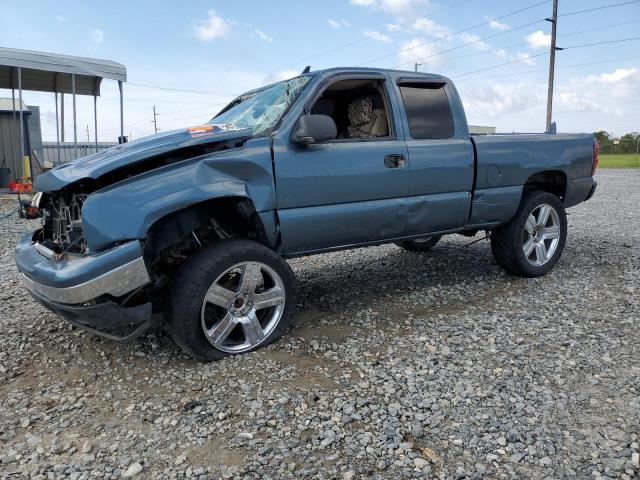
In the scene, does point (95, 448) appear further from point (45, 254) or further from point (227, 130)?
point (227, 130)

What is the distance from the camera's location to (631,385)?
313 cm

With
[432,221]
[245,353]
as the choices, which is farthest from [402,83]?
[245,353]

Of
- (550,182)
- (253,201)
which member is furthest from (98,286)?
(550,182)

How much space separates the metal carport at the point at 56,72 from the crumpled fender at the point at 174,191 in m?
7.12

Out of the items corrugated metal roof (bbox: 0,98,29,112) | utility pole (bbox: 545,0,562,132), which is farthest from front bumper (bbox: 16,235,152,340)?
utility pole (bbox: 545,0,562,132)

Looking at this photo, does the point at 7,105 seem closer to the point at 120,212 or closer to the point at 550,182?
the point at 120,212

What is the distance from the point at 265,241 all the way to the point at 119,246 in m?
1.05

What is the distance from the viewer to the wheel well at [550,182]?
544 cm

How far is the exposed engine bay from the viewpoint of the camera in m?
3.29

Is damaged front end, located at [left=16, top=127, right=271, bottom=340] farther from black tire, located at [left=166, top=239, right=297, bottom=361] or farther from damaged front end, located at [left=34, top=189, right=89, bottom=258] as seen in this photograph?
black tire, located at [left=166, top=239, right=297, bottom=361]

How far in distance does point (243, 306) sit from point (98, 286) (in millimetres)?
960

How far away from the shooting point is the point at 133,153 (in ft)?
10.7

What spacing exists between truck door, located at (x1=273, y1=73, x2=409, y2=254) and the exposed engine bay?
1.33 m

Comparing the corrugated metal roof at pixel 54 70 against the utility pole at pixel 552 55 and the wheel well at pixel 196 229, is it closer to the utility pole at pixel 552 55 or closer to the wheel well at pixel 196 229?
the wheel well at pixel 196 229
